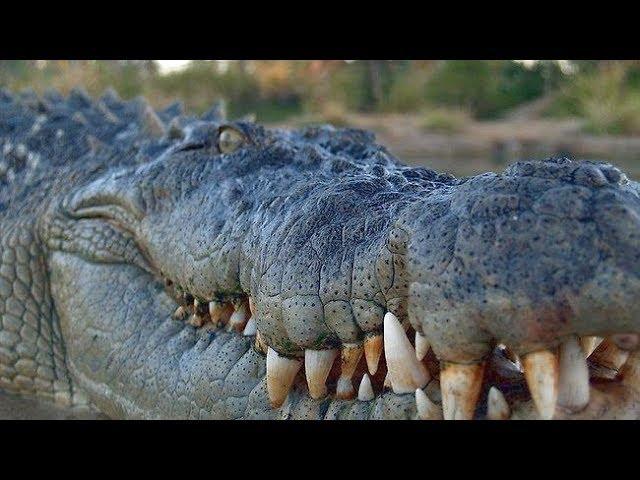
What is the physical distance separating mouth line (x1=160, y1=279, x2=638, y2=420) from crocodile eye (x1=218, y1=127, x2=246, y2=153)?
86cm

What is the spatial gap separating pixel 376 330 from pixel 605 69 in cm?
1662

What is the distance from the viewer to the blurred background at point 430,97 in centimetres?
1133

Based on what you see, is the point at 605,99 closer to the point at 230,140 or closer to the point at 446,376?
the point at 230,140

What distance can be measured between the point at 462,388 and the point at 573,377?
0.19 m

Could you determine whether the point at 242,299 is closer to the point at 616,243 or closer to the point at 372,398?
the point at 372,398

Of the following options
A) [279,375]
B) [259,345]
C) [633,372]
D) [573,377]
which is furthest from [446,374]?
[259,345]

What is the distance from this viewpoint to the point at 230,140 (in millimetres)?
2365

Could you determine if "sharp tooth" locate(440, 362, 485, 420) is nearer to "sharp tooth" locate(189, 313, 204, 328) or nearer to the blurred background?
"sharp tooth" locate(189, 313, 204, 328)

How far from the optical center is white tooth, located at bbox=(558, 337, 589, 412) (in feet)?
3.98

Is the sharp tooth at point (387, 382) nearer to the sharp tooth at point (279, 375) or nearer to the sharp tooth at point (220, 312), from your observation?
the sharp tooth at point (279, 375)

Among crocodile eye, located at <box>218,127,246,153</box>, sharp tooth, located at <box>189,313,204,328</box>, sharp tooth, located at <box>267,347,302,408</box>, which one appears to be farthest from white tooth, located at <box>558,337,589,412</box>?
crocodile eye, located at <box>218,127,246,153</box>
